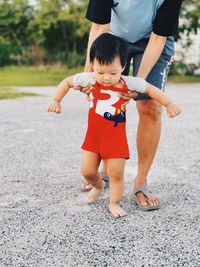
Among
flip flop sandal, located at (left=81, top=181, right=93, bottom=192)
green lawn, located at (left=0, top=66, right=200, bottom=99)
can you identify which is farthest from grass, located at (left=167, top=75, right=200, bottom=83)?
flip flop sandal, located at (left=81, top=181, right=93, bottom=192)

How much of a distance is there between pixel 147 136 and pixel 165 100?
42cm

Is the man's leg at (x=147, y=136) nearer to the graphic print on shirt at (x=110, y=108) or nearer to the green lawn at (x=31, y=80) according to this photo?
the graphic print on shirt at (x=110, y=108)

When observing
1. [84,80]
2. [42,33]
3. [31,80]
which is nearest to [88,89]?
[84,80]

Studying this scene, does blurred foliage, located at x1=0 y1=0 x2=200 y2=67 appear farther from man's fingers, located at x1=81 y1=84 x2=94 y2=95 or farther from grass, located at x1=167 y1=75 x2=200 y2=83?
man's fingers, located at x1=81 y1=84 x2=94 y2=95

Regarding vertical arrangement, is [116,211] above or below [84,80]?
below

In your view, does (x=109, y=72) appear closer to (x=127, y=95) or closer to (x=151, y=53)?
(x=127, y=95)

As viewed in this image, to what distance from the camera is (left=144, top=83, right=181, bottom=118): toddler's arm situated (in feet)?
9.07

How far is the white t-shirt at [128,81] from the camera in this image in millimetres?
2748

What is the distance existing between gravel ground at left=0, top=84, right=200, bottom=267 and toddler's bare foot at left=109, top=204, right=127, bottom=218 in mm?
45

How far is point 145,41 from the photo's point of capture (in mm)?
3070

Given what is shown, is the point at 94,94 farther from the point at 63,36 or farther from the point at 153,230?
the point at 63,36

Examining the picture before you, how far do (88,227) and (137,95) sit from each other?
0.81 meters

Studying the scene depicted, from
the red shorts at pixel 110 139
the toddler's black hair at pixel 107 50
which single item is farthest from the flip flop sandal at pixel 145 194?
the toddler's black hair at pixel 107 50

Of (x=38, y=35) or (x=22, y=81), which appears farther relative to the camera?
(x=38, y=35)
